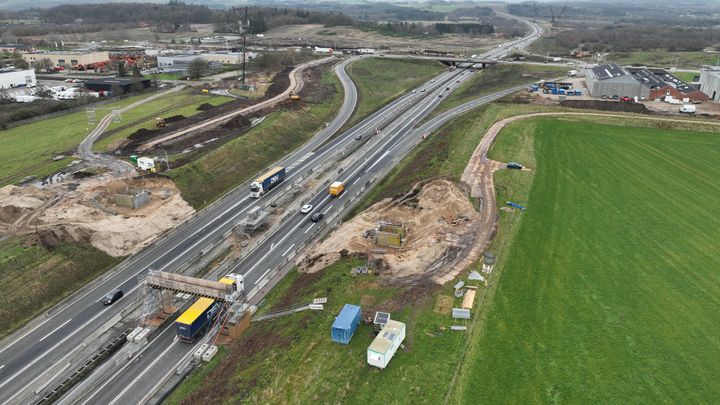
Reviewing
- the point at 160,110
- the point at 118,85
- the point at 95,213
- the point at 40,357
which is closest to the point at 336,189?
the point at 95,213

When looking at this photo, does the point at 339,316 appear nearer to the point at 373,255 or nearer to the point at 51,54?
the point at 373,255

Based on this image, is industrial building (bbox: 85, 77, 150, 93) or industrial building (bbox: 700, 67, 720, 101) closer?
industrial building (bbox: 700, 67, 720, 101)

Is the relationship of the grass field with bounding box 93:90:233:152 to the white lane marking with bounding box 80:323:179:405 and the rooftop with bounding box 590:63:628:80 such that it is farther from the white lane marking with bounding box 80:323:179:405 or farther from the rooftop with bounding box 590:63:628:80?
the rooftop with bounding box 590:63:628:80

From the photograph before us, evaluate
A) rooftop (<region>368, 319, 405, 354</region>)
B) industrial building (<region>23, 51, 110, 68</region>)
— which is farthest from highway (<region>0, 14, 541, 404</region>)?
industrial building (<region>23, 51, 110, 68</region>)

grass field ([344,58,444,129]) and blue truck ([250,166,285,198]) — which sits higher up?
grass field ([344,58,444,129])

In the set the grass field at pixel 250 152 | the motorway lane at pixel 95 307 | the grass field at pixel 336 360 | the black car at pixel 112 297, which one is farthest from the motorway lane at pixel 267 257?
the grass field at pixel 250 152

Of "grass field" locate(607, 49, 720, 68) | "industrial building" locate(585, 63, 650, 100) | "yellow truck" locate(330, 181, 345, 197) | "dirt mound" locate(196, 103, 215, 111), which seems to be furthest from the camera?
"grass field" locate(607, 49, 720, 68)

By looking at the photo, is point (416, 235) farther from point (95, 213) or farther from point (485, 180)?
point (95, 213)

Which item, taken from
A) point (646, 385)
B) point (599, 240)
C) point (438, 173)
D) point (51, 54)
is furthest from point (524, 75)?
point (51, 54)
